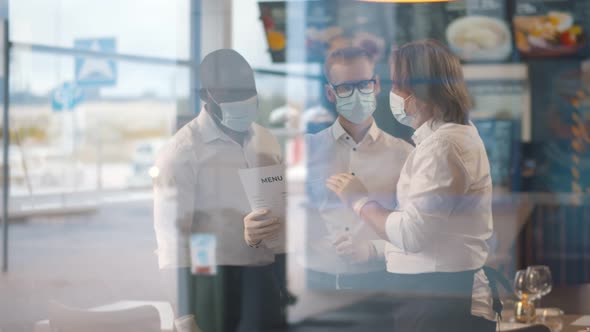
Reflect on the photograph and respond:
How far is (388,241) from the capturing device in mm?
2271

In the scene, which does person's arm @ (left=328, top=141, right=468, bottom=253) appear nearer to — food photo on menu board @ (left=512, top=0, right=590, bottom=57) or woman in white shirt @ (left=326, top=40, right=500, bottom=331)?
woman in white shirt @ (left=326, top=40, right=500, bottom=331)

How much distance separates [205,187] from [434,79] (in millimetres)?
776

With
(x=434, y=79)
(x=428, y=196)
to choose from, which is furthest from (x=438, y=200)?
(x=434, y=79)

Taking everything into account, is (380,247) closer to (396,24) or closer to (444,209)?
(444,209)

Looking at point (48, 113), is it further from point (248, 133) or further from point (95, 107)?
point (248, 133)

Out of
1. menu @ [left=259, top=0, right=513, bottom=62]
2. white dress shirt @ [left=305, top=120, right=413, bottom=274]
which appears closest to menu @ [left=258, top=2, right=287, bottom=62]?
menu @ [left=259, top=0, right=513, bottom=62]

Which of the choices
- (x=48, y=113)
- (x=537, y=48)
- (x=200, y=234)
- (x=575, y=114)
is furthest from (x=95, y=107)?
(x=575, y=114)

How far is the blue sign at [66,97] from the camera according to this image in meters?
2.95

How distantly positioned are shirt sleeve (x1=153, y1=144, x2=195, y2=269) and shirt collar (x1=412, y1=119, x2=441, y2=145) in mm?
706

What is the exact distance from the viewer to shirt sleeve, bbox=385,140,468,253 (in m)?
2.18

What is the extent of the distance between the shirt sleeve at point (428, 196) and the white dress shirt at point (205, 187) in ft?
1.45

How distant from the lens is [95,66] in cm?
288

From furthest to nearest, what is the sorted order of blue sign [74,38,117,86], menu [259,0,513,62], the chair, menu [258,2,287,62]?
1. menu [259,0,513,62]
2. menu [258,2,287,62]
3. blue sign [74,38,117,86]
4. the chair

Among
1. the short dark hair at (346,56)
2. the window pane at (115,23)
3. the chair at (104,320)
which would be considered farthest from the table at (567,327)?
the window pane at (115,23)
